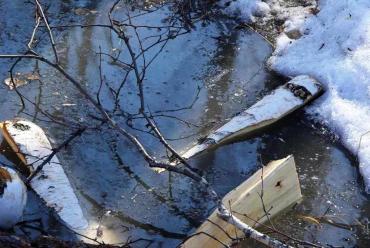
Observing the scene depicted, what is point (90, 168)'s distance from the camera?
12.6 ft

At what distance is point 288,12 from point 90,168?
9.34 ft

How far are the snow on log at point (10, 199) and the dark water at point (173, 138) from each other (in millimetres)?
175

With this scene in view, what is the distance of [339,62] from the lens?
4930 mm

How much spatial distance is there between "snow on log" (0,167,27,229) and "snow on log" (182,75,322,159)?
3.65 ft

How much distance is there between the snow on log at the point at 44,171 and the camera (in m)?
3.45

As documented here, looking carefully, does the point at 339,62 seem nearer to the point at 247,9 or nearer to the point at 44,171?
the point at 247,9

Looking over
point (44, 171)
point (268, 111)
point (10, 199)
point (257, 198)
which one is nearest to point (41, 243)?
point (10, 199)

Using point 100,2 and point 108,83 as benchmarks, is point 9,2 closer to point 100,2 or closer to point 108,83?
point 100,2

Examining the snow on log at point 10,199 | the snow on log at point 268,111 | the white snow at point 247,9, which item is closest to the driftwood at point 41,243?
the snow on log at point 10,199

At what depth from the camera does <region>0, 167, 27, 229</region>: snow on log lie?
10.6 ft

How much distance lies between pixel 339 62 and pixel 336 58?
0.10m

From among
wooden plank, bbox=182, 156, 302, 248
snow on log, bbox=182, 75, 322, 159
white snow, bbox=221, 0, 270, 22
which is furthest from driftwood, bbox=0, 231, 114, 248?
white snow, bbox=221, 0, 270, 22

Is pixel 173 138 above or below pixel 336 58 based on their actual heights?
below

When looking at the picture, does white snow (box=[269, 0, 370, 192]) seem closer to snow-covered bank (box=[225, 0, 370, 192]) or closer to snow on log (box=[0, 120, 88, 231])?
snow-covered bank (box=[225, 0, 370, 192])
